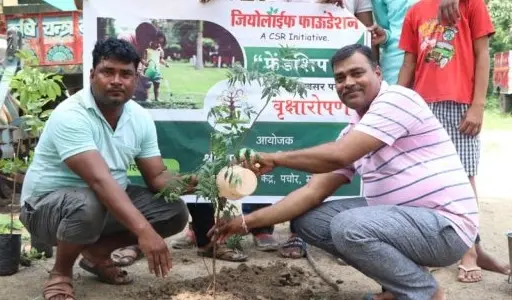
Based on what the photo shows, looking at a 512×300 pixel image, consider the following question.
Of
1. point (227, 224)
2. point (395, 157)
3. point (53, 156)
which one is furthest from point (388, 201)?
point (53, 156)

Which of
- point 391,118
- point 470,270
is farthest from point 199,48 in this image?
point 470,270

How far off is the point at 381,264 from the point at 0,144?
12.4 ft

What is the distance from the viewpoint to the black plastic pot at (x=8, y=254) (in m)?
3.43

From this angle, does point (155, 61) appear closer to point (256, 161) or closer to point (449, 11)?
point (256, 161)

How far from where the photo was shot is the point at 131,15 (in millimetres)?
3959

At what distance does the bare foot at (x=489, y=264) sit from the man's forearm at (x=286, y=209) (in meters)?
1.17

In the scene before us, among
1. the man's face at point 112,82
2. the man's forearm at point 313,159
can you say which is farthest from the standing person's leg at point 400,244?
the man's face at point 112,82

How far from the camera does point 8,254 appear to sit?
11.3ft

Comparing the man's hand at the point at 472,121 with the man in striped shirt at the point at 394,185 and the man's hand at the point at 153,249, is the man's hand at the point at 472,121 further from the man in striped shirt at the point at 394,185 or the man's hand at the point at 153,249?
the man's hand at the point at 153,249

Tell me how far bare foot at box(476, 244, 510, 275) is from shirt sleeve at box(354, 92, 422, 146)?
4.24 ft

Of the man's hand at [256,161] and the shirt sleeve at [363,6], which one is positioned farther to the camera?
the shirt sleeve at [363,6]

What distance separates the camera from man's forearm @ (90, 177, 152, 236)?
275 centimetres

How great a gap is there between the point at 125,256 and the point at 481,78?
2.37 m

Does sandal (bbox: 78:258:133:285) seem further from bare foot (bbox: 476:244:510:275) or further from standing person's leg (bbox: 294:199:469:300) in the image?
bare foot (bbox: 476:244:510:275)
